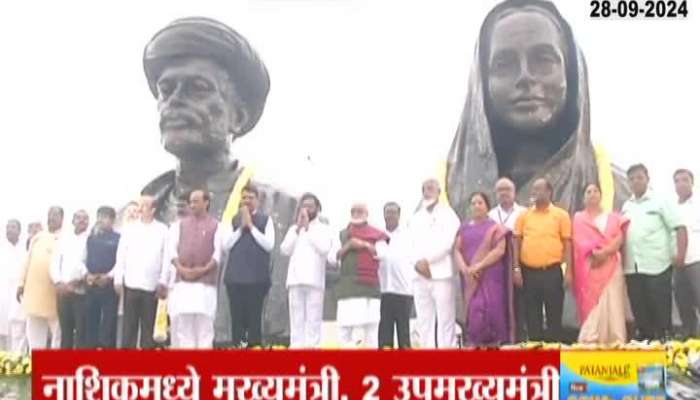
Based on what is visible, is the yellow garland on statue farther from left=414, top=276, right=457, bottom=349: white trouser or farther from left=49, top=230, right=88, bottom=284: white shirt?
left=414, top=276, right=457, bottom=349: white trouser

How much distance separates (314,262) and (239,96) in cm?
58

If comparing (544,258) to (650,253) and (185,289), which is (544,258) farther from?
(185,289)

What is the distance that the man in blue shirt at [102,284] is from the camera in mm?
3031

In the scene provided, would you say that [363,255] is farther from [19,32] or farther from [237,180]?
[19,32]

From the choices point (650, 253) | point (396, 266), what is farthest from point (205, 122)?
point (650, 253)

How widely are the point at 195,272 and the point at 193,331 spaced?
0.19 m

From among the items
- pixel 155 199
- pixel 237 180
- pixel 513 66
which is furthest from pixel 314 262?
pixel 513 66

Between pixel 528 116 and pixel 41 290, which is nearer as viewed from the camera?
pixel 528 116

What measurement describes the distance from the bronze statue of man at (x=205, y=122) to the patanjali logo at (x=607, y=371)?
3.18ft

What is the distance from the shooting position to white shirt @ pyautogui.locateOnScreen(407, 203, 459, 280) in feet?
9.70

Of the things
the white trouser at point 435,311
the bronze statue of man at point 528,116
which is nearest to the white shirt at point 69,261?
the white trouser at point 435,311

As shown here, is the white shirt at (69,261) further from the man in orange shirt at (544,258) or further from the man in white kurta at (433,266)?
the man in orange shirt at (544,258)

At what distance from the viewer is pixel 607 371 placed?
9.43 feet

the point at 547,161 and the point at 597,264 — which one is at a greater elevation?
→ the point at 547,161
